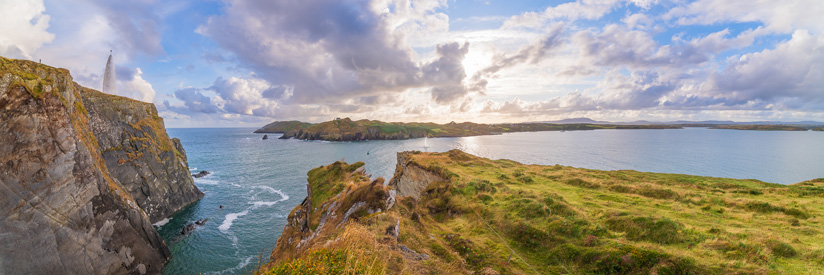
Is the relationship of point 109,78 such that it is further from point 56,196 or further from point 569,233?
point 569,233

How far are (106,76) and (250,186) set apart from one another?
30.1m

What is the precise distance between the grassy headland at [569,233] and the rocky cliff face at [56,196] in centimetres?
1590

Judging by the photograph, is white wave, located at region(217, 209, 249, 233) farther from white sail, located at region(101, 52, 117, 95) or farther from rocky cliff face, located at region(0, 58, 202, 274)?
white sail, located at region(101, 52, 117, 95)

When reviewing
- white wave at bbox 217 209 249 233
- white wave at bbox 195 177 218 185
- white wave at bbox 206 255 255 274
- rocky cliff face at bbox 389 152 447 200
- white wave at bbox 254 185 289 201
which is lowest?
white wave at bbox 206 255 255 274

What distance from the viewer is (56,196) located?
22.8m

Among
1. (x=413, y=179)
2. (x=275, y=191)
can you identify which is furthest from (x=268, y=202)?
(x=413, y=179)

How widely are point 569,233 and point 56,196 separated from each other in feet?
134

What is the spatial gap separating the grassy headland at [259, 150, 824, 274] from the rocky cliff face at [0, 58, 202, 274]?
52.2 feet

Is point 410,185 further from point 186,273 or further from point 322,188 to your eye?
point 186,273

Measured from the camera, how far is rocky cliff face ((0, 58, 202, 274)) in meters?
21.1

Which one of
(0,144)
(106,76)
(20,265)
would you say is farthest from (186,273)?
(106,76)

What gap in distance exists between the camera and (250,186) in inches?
2361

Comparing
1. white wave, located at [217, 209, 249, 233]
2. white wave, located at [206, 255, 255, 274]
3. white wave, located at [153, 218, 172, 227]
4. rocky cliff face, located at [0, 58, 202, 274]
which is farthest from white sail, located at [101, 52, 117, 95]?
white wave, located at [206, 255, 255, 274]

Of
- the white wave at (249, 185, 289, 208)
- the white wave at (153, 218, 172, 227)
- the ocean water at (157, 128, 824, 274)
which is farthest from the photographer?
the white wave at (249, 185, 289, 208)
